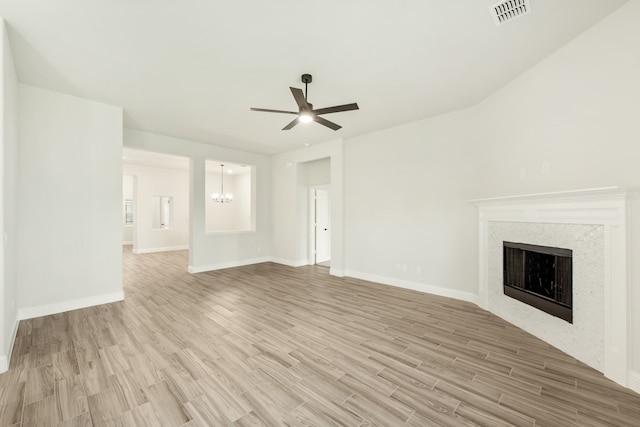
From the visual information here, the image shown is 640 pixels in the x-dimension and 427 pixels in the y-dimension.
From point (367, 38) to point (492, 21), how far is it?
1.12 metres

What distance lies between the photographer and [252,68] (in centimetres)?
300

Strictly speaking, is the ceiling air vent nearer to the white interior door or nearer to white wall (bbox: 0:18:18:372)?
white wall (bbox: 0:18:18:372)

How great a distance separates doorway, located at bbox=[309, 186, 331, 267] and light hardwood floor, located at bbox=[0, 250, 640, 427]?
140 inches

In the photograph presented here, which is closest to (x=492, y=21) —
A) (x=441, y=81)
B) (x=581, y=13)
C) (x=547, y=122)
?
(x=581, y=13)

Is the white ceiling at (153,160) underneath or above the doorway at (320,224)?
above

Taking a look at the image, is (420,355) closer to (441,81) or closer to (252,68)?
(441,81)

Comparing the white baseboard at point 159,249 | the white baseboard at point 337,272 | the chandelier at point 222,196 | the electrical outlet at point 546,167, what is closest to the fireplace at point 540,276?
the electrical outlet at point 546,167

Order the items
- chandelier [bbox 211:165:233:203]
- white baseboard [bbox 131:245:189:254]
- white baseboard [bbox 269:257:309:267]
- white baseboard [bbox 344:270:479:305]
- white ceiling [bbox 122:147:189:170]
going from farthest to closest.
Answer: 1. chandelier [bbox 211:165:233:203]
2. white baseboard [bbox 131:245:189:254]
3. white ceiling [bbox 122:147:189:170]
4. white baseboard [bbox 269:257:309:267]
5. white baseboard [bbox 344:270:479:305]

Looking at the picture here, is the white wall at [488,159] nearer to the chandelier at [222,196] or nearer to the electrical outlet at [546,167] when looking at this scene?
the electrical outlet at [546,167]

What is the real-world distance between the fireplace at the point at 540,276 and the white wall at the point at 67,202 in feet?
19.3

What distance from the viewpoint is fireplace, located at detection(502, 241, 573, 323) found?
8.69ft

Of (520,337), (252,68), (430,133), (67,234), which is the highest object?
(252,68)

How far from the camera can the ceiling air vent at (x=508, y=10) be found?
2.10 m

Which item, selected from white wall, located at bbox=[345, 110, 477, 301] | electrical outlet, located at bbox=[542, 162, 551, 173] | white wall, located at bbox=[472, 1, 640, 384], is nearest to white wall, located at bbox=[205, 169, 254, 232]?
white wall, located at bbox=[345, 110, 477, 301]
